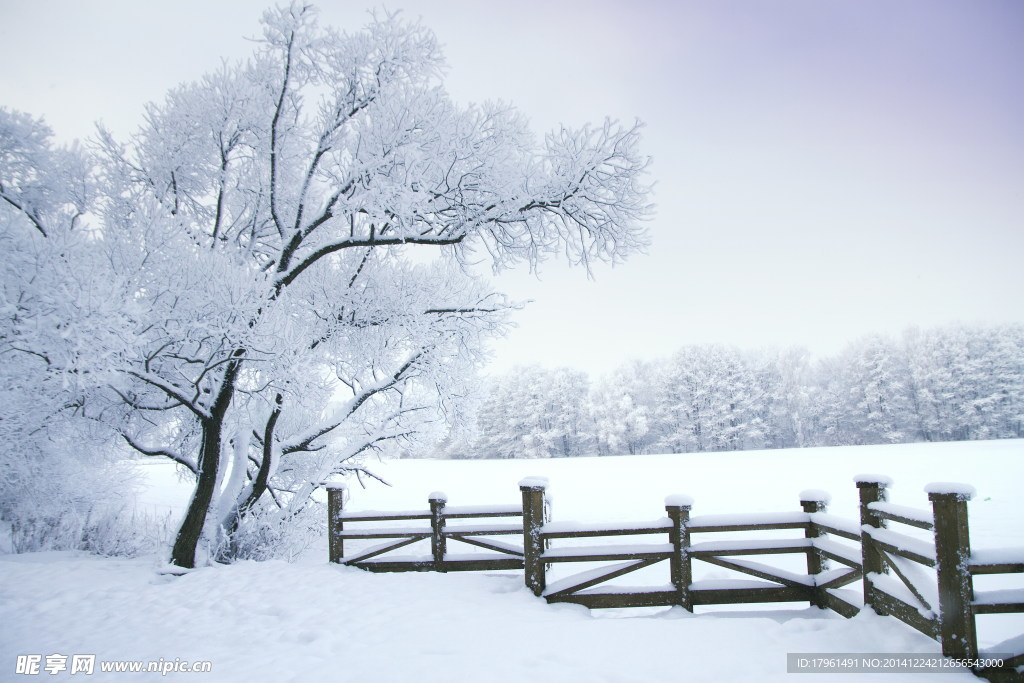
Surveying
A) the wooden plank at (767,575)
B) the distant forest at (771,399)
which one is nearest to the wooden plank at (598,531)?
the wooden plank at (767,575)

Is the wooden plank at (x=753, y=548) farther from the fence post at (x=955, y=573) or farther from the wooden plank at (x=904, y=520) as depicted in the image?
the fence post at (x=955, y=573)

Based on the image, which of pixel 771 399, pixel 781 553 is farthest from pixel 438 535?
pixel 771 399

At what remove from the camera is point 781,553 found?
16.6ft

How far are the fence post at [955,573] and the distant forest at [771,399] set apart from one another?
32.9 metres

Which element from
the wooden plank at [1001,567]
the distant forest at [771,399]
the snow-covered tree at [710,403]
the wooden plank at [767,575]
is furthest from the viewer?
the snow-covered tree at [710,403]

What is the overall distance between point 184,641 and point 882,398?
51580 millimetres

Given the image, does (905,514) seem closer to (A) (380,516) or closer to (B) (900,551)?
(B) (900,551)

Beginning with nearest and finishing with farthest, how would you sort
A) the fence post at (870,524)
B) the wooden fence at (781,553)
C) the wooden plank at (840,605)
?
the wooden fence at (781,553) → the fence post at (870,524) → the wooden plank at (840,605)

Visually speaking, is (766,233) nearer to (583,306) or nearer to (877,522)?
(583,306)

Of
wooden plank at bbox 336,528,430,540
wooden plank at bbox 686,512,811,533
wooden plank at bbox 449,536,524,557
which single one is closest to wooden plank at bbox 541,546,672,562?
wooden plank at bbox 686,512,811,533

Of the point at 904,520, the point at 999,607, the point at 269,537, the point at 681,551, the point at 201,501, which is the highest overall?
the point at 904,520

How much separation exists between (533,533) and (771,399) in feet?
155

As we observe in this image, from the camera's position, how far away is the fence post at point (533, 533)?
18.6ft

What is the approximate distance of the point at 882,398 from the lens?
139ft
